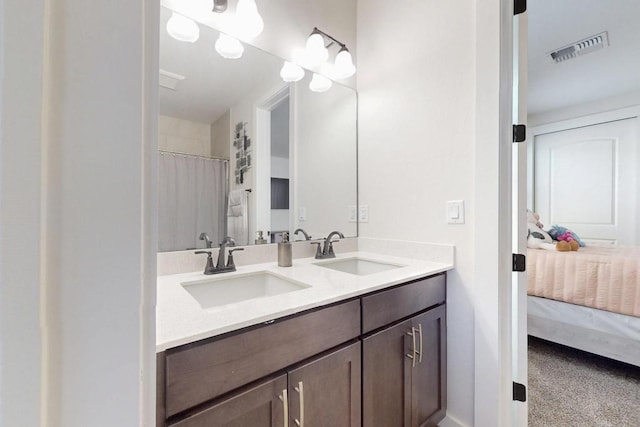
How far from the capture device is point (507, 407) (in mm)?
1177

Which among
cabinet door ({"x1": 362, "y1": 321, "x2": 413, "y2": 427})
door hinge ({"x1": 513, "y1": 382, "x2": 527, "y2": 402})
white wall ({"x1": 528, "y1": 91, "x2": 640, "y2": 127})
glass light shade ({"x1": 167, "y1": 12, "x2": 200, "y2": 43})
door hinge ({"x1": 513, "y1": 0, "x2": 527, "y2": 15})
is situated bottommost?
door hinge ({"x1": 513, "y1": 382, "x2": 527, "y2": 402})

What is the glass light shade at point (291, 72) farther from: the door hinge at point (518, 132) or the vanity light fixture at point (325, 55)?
the door hinge at point (518, 132)

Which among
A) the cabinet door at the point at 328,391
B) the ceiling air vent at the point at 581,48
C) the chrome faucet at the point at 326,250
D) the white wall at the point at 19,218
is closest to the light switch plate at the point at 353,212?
the chrome faucet at the point at 326,250

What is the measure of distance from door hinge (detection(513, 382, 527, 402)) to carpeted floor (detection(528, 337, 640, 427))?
1.23 feet

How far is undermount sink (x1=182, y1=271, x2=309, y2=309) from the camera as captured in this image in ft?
3.64

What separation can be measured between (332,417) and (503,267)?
A: 907 millimetres

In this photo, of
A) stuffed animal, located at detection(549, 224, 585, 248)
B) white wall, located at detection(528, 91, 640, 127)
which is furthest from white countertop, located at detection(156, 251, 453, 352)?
white wall, located at detection(528, 91, 640, 127)

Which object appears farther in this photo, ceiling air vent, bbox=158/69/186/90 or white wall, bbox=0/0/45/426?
ceiling air vent, bbox=158/69/186/90

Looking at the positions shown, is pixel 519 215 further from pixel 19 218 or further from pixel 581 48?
pixel 581 48

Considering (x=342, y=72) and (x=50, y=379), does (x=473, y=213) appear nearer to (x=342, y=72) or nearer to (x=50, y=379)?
(x=342, y=72)

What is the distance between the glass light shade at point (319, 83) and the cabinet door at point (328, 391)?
1.44 metres

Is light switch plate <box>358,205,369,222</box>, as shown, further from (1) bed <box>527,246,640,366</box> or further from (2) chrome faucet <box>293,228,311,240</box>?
(1) bed <box>527,246,640,366</box>

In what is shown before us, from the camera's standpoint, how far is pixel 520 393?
1209 mm

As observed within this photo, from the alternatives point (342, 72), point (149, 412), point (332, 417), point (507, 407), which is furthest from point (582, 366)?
point (149, 412)
